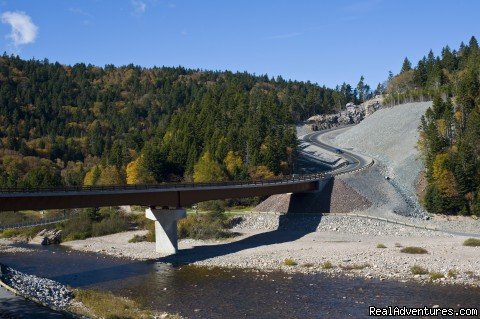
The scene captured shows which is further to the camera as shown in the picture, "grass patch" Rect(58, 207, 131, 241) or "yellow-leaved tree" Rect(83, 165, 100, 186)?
"yellow-leaved tree" Rect(83, 165, 100, 186)

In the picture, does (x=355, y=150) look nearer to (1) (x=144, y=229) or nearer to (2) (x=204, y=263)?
(1) (x=144, y=229)

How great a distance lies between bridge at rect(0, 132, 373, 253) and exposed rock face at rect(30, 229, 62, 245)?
2180 cm

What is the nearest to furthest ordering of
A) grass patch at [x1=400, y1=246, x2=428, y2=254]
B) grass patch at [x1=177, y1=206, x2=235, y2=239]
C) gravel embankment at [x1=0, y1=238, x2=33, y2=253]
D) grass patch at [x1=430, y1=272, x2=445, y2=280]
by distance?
grass patch at [x1=430, y1=272, x2=445, y2=280], grass patch at [x1=400, y1=246, x2=428, y2=254], gravel embankment at [x1=0, y1=238, x2=33, y2=253], grass patch at [x1=177, y1=206, x2=235, y2=239]

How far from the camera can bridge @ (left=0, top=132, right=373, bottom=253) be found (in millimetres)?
44625

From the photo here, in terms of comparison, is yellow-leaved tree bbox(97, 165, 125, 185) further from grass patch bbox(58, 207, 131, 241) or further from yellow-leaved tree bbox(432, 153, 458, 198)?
yellow-leaved tree bbox(432, 153, 458, 198)

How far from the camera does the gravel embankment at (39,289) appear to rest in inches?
1220

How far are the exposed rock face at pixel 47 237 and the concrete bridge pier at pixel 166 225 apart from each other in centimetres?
2207

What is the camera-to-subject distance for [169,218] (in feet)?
184

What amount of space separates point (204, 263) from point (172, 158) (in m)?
48.8

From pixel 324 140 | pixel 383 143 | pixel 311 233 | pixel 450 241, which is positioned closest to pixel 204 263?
pixel 311 233

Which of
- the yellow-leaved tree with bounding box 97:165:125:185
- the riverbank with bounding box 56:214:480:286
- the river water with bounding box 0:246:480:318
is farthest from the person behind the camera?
the yellow-leaved tree with bounding box 97:165:125:185

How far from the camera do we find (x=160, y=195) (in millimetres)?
54906

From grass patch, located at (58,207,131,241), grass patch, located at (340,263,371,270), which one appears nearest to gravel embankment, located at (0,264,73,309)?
grass patch, located at (340,263,371,270)

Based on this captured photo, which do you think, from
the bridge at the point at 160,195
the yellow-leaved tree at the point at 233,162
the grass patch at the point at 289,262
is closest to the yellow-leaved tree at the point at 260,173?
the yellow-leaved tree at the point at 233,162
